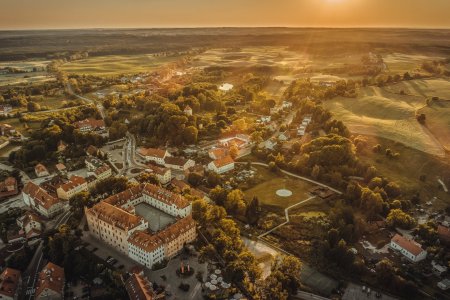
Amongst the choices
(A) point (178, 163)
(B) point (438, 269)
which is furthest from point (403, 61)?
(B) point (438, 269)

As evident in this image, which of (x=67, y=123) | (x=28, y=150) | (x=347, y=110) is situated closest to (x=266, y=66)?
(x=347, y=110)

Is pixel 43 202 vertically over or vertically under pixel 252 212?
over

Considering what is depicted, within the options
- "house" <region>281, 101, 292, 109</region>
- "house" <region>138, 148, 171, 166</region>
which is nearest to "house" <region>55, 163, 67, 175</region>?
"house" <region>138, 148, 171, 166</region>

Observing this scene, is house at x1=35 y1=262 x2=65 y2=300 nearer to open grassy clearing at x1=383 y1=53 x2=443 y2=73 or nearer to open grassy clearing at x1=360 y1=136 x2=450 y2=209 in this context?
open grassy clearing at x1=360 y1=136 x2=450 y2=209

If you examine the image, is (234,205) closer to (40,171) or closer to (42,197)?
(42,197)

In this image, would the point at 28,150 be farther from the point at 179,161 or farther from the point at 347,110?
the point at 347,110

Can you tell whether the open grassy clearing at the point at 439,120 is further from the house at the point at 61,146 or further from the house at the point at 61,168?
the house at the point at 61,146

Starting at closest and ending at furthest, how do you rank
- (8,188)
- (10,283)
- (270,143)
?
(10,283), (8,188), (270,143)

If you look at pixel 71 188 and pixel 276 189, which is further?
pixel 276 189
